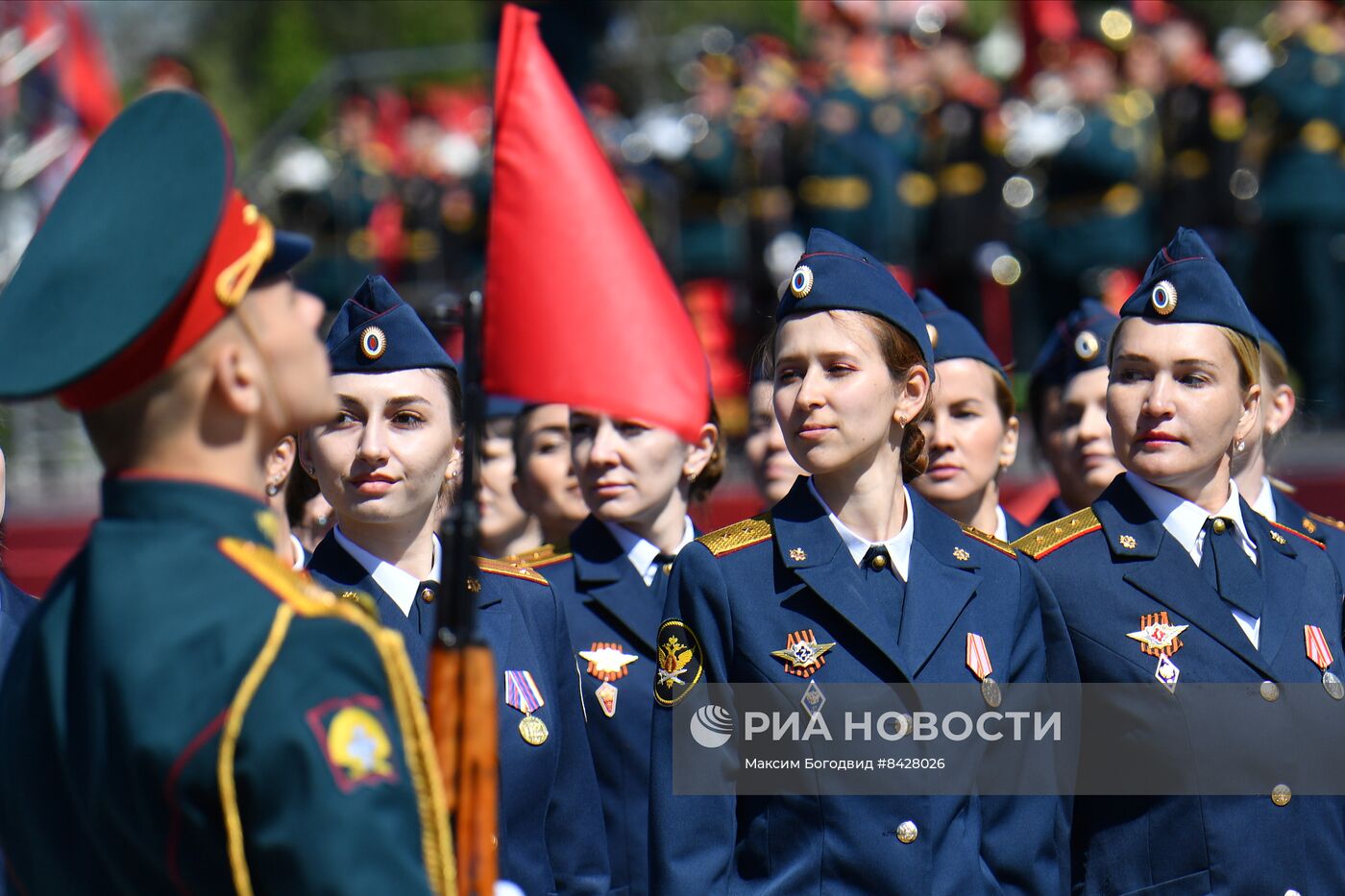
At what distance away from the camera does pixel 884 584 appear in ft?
12.1

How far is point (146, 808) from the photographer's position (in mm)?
2219

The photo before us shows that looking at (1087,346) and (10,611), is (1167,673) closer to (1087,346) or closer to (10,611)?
(1087,346)

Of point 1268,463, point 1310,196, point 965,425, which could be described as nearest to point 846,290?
point 965,425

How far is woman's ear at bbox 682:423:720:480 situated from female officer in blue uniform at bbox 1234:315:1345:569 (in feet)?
4.75

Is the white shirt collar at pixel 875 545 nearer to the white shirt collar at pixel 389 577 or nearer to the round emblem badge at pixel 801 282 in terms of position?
the round emblem badge at pixel 801 282

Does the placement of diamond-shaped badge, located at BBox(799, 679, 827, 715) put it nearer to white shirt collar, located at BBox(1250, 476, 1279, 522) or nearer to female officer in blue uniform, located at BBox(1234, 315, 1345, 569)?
female officer in blue uniform, located at BBox(1234, 315, 1345, 569)

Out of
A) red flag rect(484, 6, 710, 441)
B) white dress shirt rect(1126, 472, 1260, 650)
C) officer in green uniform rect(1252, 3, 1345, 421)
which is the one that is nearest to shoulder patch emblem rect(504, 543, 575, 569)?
white dress shirt rect(1126, 472, 1260, 650)

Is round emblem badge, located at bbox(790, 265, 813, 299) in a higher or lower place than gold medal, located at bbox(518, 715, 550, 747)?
higher

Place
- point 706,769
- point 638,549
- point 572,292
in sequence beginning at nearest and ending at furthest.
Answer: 1. point 572,292
2. point 706,769
3. point 638,549

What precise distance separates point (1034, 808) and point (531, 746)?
1.02 meters

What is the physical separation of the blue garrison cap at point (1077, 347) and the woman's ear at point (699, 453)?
1053 mm

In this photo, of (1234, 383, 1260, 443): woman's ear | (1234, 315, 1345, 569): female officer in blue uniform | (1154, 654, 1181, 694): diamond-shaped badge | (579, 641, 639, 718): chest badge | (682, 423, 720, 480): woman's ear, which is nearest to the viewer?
(1154, 654, 1181, 694): diamond-shaped badge

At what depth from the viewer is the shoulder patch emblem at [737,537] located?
369cm

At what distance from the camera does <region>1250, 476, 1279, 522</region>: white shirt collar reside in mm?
4824
